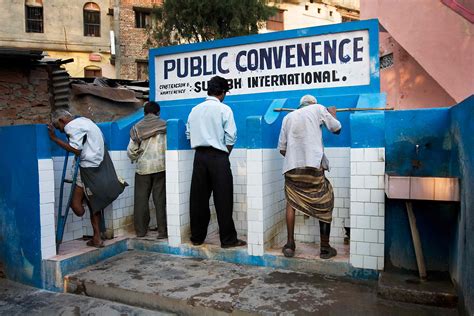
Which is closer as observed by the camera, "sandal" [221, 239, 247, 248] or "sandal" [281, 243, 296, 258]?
"sandal" [281, 243, 296, 258]

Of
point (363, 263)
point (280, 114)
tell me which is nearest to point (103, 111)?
point (280, 114)

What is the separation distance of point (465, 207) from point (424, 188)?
377mm

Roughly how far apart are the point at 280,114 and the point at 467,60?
4618mm

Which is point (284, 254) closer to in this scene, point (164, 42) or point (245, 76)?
point (245, 76)

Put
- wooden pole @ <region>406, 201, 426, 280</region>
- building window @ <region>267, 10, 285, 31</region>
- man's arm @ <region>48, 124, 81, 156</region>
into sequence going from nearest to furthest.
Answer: wooden pole @ <region>406, 201, 426, 280</region> < man's arm @ <region>48, 124, 81, 156</region> < building window @ <region>267, 10, 285, 31</region>

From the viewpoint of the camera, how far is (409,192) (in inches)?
134

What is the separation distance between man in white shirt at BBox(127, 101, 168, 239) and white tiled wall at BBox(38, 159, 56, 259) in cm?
117

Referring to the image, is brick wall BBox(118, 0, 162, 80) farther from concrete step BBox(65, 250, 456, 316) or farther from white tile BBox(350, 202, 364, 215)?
white tile BBox(350, 202, 364, 215)

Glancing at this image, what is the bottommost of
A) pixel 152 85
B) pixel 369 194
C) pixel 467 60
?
pixel 369 194

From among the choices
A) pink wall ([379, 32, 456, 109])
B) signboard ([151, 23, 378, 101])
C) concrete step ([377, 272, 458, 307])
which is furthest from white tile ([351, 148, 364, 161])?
pink wall ([379, 32, 456, 109])

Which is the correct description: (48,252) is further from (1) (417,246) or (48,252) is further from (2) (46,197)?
(1) (417,246)

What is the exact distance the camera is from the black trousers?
465cm

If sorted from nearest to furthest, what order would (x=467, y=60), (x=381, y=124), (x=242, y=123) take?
1. (x=381, y=124)
2. (x=242, y=123)
3. (x=467, y=60)

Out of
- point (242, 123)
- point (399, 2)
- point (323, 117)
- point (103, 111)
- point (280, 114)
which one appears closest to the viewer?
point (323, 117)
